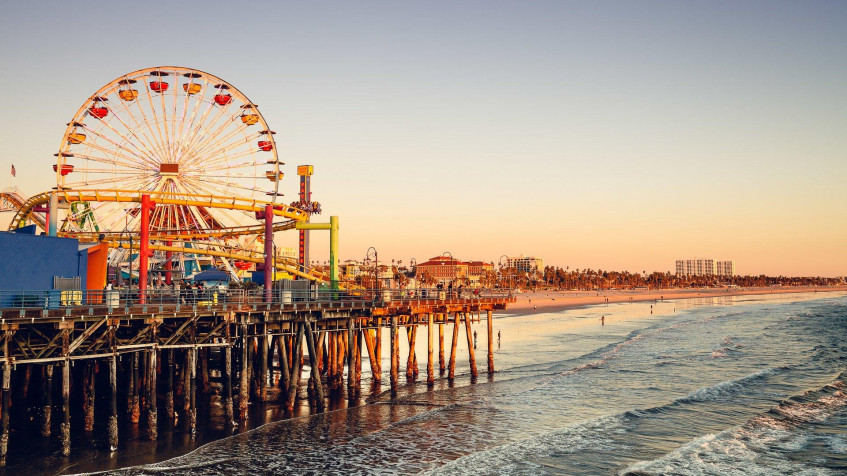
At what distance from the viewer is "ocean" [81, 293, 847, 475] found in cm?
2156

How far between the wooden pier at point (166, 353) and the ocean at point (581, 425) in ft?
8.68

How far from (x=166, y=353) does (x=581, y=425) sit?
871 inches

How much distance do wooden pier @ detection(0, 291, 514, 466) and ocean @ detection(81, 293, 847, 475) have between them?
2646mm

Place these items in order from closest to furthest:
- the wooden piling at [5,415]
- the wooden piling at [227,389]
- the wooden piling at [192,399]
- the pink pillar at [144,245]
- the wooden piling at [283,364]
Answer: the wooden piling at [5,415]
the wooden piling at [192,399]
the wooden piling at [227,389]
the pink pillar at [144,245]
the wooden piling at [283,364]

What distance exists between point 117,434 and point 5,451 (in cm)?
329

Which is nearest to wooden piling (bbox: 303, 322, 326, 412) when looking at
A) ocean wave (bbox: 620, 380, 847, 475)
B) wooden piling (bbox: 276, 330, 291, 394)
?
wooden piling (bbox: 276, 330, 291, 394)

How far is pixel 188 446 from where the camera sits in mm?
22156

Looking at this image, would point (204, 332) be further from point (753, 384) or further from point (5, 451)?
point (753, 384)

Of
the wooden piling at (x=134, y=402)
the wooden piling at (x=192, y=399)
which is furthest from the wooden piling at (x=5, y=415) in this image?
the wooden piling at (x=192, y=399)

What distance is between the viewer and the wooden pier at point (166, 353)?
2114 cm

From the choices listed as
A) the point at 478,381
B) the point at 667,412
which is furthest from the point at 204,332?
the point at 667,412

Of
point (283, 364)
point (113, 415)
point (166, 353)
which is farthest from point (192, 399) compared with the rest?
point (166, 353)

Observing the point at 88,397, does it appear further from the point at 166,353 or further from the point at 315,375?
the point at 166,353

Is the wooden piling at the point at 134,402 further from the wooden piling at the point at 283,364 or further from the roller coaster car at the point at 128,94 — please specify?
the roller coaster car at the point at 128,94
